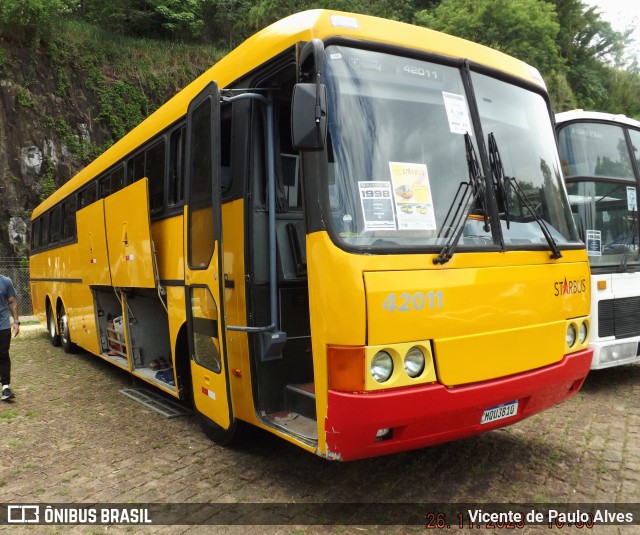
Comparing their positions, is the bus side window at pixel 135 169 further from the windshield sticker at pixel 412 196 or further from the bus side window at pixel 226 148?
the windshield sticker at pixel 412 196

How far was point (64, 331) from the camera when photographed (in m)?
10.8

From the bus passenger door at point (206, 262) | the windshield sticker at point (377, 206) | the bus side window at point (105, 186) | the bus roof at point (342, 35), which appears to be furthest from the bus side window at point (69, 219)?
the windshield sticker at point (377, 206)

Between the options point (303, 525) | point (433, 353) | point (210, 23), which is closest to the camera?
point (433, 353)

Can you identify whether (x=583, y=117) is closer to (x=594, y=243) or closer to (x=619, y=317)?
(x=594, y=243)

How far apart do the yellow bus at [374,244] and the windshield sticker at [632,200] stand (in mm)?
3552

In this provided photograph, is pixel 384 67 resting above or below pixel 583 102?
below

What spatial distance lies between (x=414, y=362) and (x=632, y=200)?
5660 mm

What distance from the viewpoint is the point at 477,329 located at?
3.52 m

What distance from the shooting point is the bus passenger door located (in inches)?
164

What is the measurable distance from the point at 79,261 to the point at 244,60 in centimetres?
587

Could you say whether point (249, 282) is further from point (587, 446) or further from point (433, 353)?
point (587, 446)

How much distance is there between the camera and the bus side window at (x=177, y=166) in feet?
17.9

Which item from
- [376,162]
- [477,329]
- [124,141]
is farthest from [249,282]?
[124,141]

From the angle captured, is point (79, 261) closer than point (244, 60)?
No
